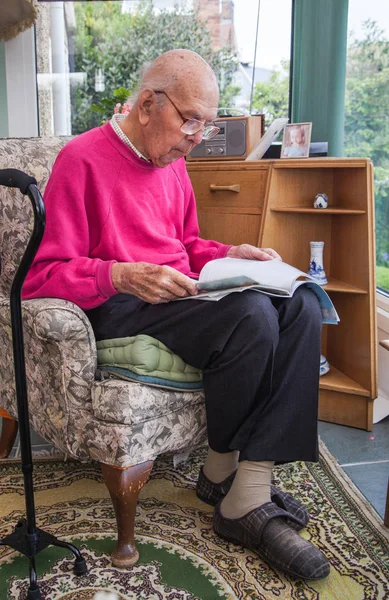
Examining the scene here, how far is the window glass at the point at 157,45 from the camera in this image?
3010 millimetres

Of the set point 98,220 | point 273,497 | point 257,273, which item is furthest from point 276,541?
point 98,220

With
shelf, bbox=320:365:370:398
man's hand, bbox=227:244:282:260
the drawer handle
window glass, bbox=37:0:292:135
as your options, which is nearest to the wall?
window glass, bbox=37:0:292:135

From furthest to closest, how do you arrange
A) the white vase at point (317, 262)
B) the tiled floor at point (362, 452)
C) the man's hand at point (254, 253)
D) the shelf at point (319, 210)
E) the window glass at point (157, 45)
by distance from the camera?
the window glass at point (157, 45) → the white vase at point (317, 262) → the shelf at point (319, 210) → the tiled floor at point (362, 452) → the man's hand at point (254, 253)

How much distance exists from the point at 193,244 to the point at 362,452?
86 centimetres

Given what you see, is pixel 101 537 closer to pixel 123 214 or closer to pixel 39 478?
pixel 39 478

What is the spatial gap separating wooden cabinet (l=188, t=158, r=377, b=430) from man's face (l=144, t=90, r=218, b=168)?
691 mm

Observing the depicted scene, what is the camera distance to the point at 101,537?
1.64 meters

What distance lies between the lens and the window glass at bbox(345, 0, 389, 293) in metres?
2.59

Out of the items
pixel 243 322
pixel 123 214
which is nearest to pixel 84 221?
pixel 123 214

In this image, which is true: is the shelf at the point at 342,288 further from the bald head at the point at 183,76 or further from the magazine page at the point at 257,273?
the bald head at the point at 183,76

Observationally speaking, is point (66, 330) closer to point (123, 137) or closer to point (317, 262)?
point (123, 137)

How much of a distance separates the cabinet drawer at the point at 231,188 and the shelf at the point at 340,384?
2.17ft

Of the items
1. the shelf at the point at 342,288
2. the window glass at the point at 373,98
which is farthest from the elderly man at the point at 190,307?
the window glass at the point at 373,98

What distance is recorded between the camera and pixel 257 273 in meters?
1.55
